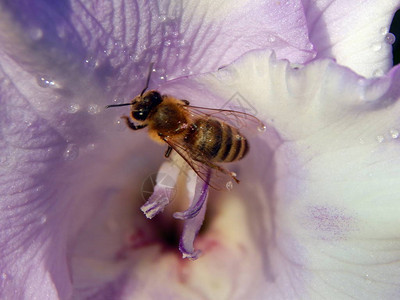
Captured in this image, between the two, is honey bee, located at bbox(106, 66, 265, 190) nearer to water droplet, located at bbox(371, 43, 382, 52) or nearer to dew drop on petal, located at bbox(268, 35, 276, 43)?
dew drop on petal, located at bbox(268, 35, 276, 43)

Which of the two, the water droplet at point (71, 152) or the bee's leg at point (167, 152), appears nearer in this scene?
the water droplet at point (71, 152)

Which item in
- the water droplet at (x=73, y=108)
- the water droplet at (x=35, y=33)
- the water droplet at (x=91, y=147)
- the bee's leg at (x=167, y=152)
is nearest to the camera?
the water droplet at (x=35, y=33)

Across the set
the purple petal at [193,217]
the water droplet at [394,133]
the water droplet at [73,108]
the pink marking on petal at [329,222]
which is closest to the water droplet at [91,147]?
the water droplet at [73,108]

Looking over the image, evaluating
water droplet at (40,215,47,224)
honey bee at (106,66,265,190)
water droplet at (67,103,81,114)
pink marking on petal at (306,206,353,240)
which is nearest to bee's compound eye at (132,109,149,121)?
honey bee at (106,66,265,190)

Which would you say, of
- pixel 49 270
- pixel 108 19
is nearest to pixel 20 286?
pixel 49 270

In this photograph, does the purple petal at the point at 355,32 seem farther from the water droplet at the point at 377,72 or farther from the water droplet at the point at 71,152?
the water droplet at the point at 71,152

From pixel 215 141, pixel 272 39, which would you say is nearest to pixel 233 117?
pixel 215 141

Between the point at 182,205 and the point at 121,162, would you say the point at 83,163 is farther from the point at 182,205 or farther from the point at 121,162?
the point at 182,205
